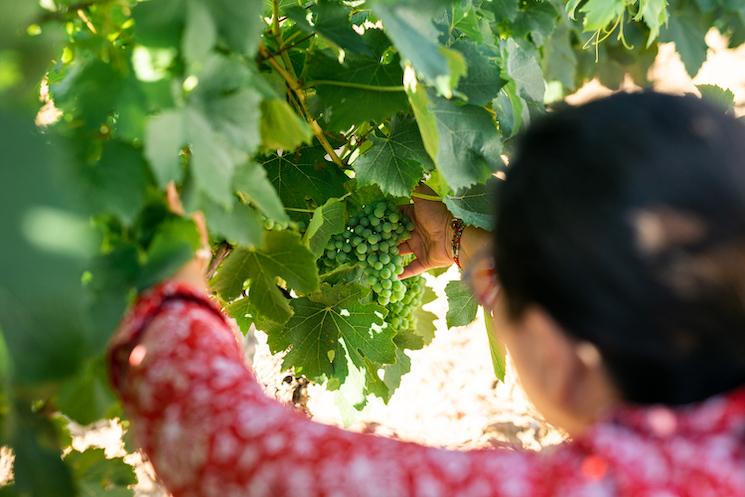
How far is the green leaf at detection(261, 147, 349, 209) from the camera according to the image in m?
1.04

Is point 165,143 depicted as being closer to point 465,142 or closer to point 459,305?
point 465,142

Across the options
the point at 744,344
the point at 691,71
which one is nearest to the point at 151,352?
the point at 744,344

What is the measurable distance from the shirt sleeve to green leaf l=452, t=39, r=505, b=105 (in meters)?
0.41

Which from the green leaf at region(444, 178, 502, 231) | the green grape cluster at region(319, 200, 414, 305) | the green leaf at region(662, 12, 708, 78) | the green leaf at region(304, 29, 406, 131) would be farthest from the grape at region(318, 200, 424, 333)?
the green leaf at region(662, 12, 708, 78)

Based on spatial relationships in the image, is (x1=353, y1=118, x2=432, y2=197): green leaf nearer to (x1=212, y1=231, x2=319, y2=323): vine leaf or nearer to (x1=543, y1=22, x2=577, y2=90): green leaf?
(x1=212, y1=231, x2=319, y2=323): vine leaf

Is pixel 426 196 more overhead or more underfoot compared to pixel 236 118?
more underfoot

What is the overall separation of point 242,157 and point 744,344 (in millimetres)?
348

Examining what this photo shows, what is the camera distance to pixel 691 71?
2213 mm

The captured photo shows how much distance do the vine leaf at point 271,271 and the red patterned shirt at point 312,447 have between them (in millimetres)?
189

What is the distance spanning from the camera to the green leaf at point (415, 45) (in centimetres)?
64

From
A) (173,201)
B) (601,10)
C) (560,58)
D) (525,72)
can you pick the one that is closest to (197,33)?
(173,201)

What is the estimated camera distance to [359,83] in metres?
0.89

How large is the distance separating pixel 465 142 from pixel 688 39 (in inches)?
63.2

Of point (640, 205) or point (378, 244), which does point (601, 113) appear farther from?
point (378, 244)
